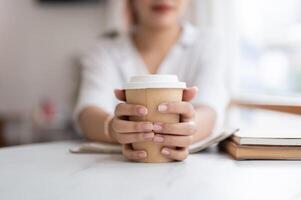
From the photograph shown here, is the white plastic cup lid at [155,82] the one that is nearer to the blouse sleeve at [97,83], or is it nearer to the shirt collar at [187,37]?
the blouse sleeve at [97,83]

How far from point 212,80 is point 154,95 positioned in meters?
0.47

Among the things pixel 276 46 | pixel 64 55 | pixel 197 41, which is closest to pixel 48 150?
pixel 197 41

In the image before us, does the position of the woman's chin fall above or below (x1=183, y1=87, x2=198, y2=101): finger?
above

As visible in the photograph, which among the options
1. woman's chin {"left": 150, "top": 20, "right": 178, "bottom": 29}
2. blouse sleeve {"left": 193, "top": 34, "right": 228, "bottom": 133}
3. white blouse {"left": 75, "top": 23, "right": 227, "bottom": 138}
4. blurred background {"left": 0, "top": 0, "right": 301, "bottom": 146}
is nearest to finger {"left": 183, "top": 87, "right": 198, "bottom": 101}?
blouse sleeve {"left": 193, "top": 34, "right": 228, "bottom": 133}

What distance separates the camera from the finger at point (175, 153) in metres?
0.64

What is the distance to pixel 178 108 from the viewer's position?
62cm

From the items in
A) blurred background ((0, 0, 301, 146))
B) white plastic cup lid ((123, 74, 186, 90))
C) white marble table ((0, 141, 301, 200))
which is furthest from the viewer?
blurred background ((0, 0, 301, 146))

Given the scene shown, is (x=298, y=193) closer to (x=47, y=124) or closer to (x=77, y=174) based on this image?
(x=77, y=174)

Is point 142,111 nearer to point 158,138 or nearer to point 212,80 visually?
point 158,138

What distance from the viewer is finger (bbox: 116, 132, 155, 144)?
24.5 inches

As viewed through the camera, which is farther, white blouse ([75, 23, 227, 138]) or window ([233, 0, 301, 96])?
window ([233, 0, 301, 96])

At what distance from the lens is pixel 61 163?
65 cm

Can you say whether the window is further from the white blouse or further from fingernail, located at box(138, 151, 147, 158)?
fingernail, located at box(138, 151, 147, 158)

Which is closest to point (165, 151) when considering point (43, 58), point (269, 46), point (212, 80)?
point (212, 80)
